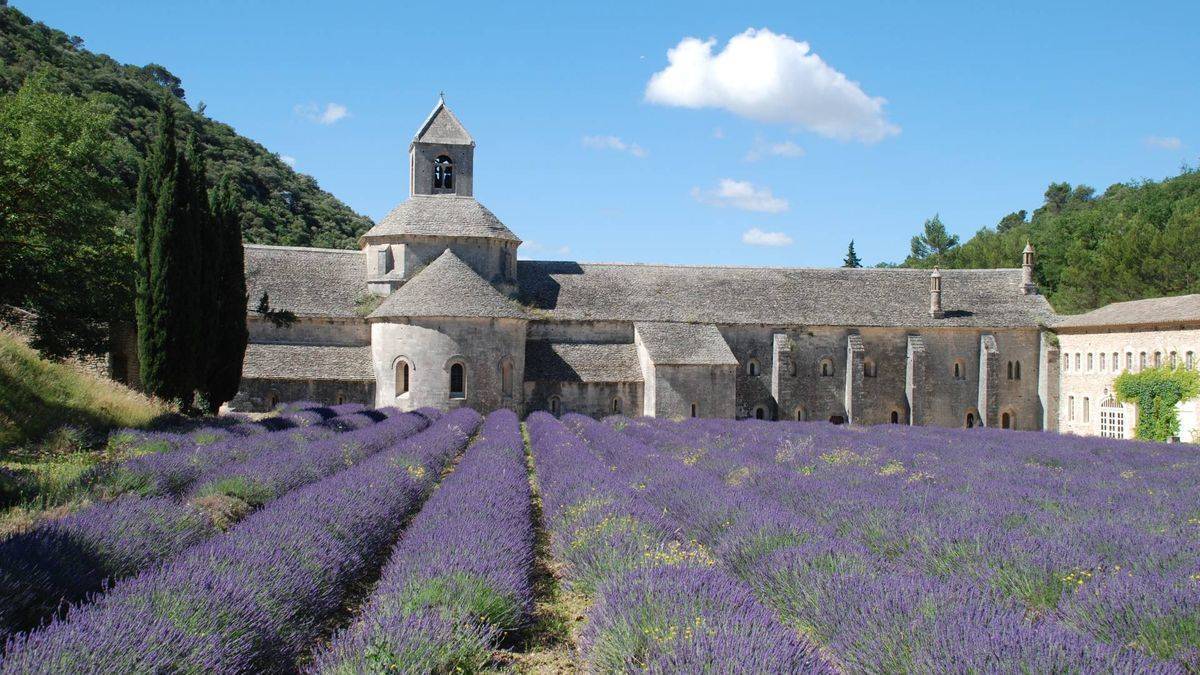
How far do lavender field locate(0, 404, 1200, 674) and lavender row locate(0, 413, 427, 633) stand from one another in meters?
0.03

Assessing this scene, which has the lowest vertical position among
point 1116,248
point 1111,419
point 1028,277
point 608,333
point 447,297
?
point 1111,419

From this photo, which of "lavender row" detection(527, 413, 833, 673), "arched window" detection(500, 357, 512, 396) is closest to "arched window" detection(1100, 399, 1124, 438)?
"arched window" detection(500, 357, 512, 396)

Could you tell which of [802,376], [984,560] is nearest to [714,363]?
[802,376]

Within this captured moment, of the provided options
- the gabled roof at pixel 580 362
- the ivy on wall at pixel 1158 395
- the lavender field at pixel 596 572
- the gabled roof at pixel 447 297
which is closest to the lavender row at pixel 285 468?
the lavender field at pixel 596 572

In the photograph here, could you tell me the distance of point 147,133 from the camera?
58.1 m

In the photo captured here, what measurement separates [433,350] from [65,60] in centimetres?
4753

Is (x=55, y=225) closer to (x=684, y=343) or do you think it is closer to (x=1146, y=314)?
(x=684, y=343)

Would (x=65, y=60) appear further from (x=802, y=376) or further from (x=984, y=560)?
(x=984, y=560)

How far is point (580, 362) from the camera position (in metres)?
35.4

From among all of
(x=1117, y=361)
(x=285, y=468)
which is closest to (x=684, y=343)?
(x=1117, y=361)

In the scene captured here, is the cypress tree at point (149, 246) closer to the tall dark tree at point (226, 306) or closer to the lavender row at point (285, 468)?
the tall dark tree at point (226, 306)

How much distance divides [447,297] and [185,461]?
19335 millimetres

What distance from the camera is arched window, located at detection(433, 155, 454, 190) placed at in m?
38.9

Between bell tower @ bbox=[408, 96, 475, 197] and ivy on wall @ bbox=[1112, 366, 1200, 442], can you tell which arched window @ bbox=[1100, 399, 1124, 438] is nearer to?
ivy on wall @ bbox=[1112, 366, 1200, 442]
